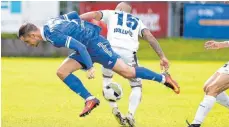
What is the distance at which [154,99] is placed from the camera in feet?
57.0

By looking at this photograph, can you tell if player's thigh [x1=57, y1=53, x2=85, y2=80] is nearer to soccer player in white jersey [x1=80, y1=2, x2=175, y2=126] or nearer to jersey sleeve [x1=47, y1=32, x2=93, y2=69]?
jersey sleeve [x1=47, y1=32, x2=93, y2=69]

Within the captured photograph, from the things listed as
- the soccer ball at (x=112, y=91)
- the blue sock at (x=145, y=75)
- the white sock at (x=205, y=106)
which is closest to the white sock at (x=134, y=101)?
the soccer ball at (x=112, y=91)

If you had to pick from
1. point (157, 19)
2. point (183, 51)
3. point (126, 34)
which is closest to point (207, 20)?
point (183, 51)

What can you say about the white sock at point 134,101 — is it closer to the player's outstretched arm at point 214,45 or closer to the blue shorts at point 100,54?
the blue shorts at point 100,54

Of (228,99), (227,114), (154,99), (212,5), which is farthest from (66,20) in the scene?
(212,5)

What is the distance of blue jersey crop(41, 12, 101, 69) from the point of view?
11414 millimetres

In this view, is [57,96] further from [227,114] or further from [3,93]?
[227,114]

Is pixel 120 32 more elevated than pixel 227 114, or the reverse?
pixel 120 32

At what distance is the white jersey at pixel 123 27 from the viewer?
41.5 feet

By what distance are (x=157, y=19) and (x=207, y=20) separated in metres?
2.39

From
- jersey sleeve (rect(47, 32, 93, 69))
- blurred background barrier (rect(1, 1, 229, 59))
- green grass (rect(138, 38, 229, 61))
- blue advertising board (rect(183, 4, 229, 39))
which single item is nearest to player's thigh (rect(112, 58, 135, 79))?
jersey sleeve (rect(47, 32, 93, 69))

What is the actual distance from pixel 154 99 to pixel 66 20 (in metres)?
5.84

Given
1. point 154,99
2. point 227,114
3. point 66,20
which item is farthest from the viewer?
point 154,99

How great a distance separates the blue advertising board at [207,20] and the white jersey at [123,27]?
2349cm
